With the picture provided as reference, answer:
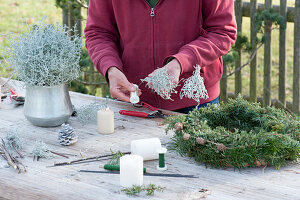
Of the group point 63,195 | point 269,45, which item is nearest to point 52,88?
point 63,195

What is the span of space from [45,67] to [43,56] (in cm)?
5

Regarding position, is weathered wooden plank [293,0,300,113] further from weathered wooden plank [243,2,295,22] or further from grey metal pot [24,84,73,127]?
grey metal pot [24,84,73,127]

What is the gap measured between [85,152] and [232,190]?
623mm

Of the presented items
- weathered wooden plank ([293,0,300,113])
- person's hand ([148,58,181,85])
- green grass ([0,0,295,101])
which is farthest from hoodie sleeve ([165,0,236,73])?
green grass ([0,0,295,101])

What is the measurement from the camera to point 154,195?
56.7 inches

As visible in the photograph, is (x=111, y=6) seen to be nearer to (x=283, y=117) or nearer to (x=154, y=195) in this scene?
(x=283, y=117)

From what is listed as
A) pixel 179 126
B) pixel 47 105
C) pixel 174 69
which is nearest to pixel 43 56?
pixel 47 105

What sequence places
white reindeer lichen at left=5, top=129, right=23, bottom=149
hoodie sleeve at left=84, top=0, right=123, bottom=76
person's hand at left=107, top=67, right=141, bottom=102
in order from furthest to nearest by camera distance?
hoodie sleeve at left=84, top=0, right=123, bottom=76 < person's hand at left=107, top=67, right=141, bottom=102 < white reindeer lichen at left=5, top=129, right=23, bottom=149

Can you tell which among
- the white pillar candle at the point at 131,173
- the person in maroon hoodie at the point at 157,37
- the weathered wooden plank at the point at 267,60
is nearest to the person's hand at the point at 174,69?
the person in maroon hoodie at the point at 157,37

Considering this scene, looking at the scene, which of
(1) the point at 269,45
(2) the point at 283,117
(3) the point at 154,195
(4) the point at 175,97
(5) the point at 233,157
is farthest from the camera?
(1) the point at 269,45

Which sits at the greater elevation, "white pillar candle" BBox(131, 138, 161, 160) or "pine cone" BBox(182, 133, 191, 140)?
"pine cone" BBox(182, 133, 191, 140)

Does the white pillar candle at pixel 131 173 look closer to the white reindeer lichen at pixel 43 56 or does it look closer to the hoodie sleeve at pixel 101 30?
the white reindeer lichen at pixel 43 56

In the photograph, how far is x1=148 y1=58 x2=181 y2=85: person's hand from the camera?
194 cm

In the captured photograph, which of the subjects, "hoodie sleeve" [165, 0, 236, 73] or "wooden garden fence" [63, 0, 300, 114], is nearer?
"hoodie sleeve" [165, 0, 236, 73]
